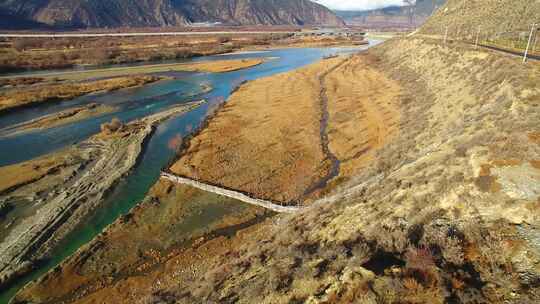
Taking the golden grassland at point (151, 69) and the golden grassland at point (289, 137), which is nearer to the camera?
the golden grassland at point (289, 137)

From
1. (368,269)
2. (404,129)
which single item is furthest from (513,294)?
(404,129)

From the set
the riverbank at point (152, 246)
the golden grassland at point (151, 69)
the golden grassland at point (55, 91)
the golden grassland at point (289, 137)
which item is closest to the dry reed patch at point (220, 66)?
the golden grassland at point (151, 69)

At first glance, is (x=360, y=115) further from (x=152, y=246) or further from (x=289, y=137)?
(x=152, y=246)

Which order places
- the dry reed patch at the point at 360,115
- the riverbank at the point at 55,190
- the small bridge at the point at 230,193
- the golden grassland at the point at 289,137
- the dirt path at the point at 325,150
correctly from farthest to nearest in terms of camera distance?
1. the dry reed patch at the point at 360,115
2. the golden grassland at the point at 289,137
3. the dirt path at the point at 325,150
4. the small bridge at the point at 230,193
5. the riverbank at the point at 55,190

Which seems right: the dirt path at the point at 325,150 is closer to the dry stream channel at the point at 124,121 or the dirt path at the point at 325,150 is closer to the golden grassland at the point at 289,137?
the golden grassland at the point at 289,137

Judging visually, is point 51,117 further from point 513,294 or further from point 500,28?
point 500,28

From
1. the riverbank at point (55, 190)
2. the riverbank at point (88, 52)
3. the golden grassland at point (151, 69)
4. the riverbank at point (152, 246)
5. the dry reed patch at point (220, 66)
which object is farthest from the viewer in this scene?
the riverbank at point (88, 52)

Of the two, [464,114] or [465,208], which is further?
[464,114]

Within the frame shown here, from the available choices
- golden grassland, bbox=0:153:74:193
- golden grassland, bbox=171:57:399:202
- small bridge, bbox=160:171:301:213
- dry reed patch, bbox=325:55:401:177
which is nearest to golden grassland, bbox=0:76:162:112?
golden grassland, bbox=0:153:74:193
